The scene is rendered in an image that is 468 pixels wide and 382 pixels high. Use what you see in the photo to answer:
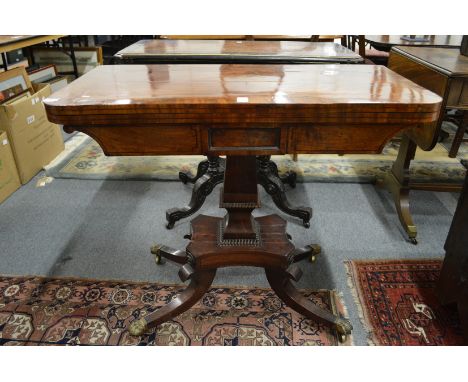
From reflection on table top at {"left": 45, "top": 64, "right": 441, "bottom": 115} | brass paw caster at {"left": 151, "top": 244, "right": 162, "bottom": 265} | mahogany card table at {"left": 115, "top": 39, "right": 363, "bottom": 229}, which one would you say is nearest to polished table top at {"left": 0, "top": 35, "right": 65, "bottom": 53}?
mahogany card table at {"left": 115, "top": 39, "right": 363, "bottom": 229}

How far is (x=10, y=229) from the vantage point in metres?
1.83

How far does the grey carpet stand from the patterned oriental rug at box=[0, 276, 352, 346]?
0.07 meters

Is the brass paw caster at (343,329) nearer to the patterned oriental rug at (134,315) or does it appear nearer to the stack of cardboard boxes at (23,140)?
the patterned oriental rug at (134,315)

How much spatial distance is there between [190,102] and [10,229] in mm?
1438

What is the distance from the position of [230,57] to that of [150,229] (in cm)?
89

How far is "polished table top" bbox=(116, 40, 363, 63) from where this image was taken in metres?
1.57

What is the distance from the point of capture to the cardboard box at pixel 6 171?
2.03m

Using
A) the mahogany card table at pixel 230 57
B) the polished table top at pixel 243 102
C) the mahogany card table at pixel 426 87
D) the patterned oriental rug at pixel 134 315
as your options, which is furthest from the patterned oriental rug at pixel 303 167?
the polished table top at pixel 243 102

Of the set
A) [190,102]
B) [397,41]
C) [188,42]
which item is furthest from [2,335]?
[397,41]

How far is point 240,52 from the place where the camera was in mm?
1659

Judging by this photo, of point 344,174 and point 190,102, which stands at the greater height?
point 190,102

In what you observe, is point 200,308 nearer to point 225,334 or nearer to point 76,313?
point 225,334

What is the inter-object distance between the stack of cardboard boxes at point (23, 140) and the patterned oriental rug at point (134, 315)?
2.67 ft

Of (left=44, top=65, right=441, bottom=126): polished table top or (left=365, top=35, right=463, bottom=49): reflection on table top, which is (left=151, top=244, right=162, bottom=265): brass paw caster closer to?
(left=44, top=65, right=441, bottom=126): polished table top
